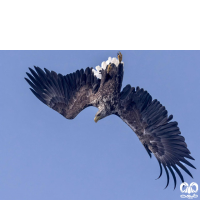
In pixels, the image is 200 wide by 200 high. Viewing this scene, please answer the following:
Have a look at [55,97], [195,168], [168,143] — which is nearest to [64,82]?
[55,97]

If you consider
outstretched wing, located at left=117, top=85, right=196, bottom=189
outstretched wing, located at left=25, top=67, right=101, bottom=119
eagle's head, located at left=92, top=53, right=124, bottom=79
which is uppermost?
eagle's head, located at left=92, top=53, right=124, bottom=79

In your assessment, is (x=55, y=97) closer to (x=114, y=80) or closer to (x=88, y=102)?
(x=88, y=102)

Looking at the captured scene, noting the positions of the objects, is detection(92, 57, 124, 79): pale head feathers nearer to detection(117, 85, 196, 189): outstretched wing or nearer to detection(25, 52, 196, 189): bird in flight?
detection(25, 52, 196, 189): bird in flight

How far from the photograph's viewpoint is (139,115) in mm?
14336

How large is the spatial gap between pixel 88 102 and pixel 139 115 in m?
1.95

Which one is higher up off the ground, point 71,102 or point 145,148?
point 71,102

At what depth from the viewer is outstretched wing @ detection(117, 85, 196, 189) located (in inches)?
544

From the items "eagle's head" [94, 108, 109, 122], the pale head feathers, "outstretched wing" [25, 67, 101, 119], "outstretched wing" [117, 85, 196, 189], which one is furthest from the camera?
the pale head feathers

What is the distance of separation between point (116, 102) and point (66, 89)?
78.9 inches

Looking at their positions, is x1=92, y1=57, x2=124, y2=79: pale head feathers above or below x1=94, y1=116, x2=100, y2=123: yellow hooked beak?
above

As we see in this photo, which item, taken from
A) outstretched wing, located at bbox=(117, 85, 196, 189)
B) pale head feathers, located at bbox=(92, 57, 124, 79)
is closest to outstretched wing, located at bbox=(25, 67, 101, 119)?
pale head feathers, located at bbox=(92, 57, 124, 79)

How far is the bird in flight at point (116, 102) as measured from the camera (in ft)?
45.7

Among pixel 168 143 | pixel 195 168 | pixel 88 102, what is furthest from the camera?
pixel 88 102

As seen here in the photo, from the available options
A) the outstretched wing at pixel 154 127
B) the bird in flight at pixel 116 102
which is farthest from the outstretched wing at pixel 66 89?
the outstretched wing at pixel 154 127
